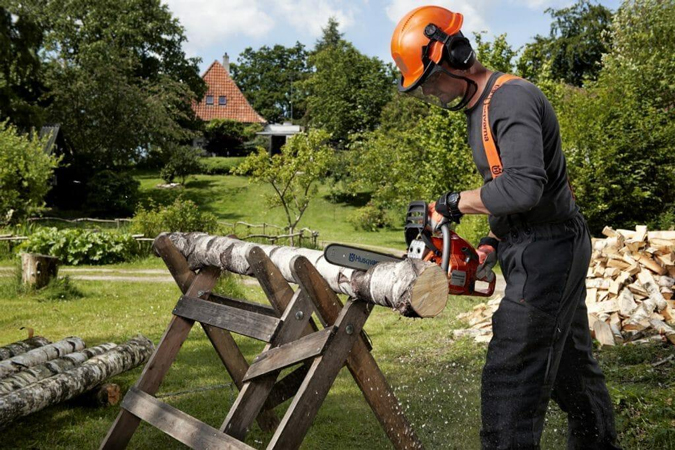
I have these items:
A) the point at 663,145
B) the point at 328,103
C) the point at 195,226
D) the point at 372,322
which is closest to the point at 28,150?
the point at 195,226

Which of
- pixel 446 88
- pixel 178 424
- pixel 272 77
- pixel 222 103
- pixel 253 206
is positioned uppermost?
pixel 272 77

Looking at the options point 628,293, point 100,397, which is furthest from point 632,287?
point 100,397

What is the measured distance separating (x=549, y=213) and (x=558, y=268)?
24cm

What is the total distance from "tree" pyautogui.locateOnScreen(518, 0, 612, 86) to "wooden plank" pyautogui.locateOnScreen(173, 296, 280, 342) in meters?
39.5

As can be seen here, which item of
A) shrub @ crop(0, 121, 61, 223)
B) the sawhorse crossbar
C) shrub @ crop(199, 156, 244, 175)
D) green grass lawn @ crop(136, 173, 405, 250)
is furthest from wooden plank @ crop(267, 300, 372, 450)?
shrub @ crop(199, 156, 244, 175)

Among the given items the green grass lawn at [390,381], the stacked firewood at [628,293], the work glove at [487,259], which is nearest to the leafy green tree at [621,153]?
the stacked firewood at [628,293]

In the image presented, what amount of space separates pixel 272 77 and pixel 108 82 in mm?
38596

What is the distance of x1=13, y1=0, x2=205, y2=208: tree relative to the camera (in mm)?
30969

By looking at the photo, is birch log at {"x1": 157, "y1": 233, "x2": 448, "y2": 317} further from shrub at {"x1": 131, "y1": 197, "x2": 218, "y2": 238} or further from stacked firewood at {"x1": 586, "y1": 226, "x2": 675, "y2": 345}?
Answer: shrub at {"x1": 131, "y1": 197, "x2": 218, "y2": 238}

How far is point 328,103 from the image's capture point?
144 ft

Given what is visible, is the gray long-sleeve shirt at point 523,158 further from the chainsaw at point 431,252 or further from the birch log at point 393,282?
the birch log at point 393,282

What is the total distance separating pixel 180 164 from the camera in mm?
35312

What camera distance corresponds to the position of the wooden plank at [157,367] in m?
3.74

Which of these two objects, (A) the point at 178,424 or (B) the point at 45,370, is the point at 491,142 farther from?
(B) the point at 45,370
